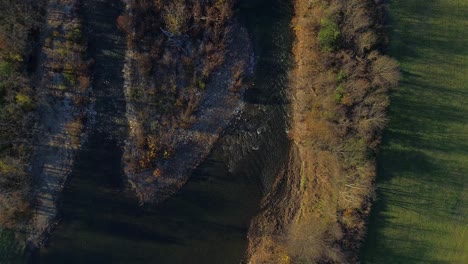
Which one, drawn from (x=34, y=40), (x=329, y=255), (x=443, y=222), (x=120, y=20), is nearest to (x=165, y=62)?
(x=120, y=20)

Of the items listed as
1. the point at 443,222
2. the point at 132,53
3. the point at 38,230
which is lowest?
the point at 38,230

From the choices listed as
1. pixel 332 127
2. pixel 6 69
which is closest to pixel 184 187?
pixel 332 127

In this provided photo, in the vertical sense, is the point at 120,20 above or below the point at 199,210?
above

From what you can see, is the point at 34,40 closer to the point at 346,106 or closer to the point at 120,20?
the point at 120,20

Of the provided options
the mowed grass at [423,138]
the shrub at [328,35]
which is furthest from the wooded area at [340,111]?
the mowed grass at [423,138]

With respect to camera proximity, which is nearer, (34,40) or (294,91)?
(34,40)

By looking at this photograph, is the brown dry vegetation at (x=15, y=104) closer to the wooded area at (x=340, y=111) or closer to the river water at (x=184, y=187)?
the river water at (x=184, y=187)

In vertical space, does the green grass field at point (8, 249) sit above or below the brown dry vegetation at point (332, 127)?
below

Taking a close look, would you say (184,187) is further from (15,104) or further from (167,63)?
(15,104)
